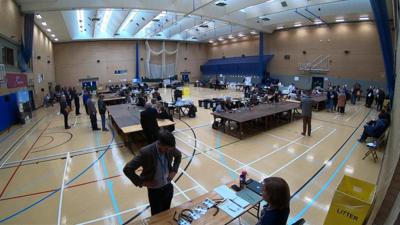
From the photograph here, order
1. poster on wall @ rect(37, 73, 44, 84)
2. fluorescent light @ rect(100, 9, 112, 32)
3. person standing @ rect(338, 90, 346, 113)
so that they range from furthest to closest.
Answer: fluorescent light @ rect(100, 9, 112, 32)
poster on wall @ rect(37, 73, 44, 84)
person standing @ rect(338, 90, 346, 113)

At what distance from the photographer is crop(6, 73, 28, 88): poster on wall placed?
451 inches

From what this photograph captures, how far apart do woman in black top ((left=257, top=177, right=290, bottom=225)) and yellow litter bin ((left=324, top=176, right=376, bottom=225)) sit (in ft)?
5.13

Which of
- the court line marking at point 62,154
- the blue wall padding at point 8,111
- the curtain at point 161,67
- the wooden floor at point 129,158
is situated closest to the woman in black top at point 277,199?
the wooden floor at point 129,158

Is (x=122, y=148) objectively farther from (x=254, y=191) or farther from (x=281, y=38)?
(x=281, y=38)

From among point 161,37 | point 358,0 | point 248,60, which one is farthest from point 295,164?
point 161,37

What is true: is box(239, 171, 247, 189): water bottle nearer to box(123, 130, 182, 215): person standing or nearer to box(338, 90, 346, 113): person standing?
box(123, 130, 182, 215): person standing

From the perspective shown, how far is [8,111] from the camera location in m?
11.6

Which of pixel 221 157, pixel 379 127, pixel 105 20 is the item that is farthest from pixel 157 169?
pixel 105 20

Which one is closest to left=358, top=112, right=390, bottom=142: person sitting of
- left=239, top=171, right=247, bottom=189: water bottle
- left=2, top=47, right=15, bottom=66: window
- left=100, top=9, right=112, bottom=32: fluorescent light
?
left=239, top=171, right=247, bottom=189: water bottle

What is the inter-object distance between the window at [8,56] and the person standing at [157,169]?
13.2m

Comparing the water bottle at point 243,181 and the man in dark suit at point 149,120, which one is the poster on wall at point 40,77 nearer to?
the man in dark suit at point 149,120

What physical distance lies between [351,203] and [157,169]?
2.75 metres

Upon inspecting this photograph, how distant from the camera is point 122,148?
834cm

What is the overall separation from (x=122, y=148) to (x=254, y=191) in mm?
6136
